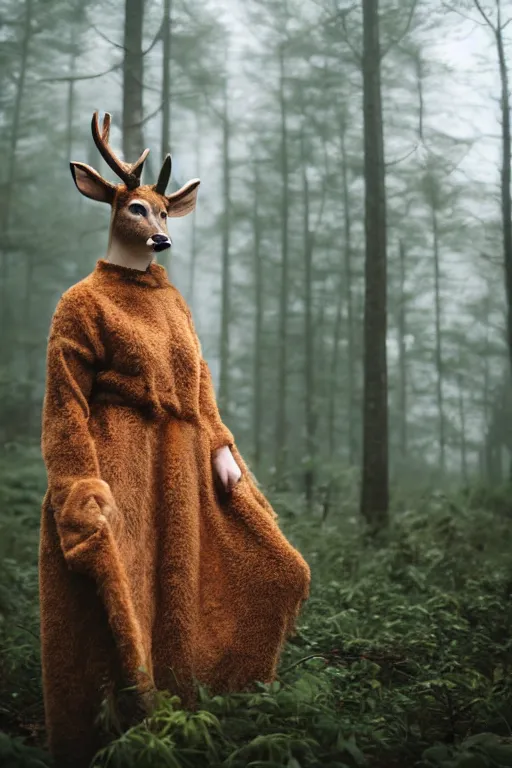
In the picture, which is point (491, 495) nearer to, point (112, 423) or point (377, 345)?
point (377, 345)

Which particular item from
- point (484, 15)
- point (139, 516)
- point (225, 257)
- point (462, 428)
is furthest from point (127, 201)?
point (462, 428)

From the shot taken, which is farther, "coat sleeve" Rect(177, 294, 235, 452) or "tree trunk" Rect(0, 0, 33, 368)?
"tree trunk" Rect(0, 0, 33, 368)

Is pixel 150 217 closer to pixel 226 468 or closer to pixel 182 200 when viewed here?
pixel 182 200

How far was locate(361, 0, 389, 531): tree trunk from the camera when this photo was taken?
8.00 metres

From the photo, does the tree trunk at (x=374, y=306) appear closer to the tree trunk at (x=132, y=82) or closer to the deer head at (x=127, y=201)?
the tree trunk at (x=132, y=82)

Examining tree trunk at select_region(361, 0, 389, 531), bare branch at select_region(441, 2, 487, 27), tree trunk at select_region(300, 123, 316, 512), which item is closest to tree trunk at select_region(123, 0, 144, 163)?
tree trunk at select_region(361, 0, 389, 531)

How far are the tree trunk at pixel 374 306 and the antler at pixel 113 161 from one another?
530 cm

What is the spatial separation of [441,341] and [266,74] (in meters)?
8.56

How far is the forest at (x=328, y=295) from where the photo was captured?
306 centimetres

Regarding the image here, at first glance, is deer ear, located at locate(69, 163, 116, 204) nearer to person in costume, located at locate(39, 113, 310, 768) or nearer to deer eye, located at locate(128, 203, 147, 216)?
person in costume, located at locate(39, 113, 310, 768)

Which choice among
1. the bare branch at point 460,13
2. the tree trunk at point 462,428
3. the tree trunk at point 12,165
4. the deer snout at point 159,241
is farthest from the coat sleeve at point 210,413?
the tree trunk at point 462,428

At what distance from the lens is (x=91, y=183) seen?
3.03 m

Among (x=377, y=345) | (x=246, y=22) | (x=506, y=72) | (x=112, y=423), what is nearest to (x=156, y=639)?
(x=112, y=423)

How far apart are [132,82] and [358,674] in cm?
514
